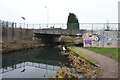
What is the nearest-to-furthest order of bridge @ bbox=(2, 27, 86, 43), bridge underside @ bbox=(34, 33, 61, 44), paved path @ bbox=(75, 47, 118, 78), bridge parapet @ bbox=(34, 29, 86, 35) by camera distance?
paved path @ bbox=(75, 47, 118, 78) < bridge parapet @ bbox=(34, 29, 86, 35) < bridge @ bbox=(2, 27, 86, 43) < bridge underside @ bbox=(34, 33, 61, 44)

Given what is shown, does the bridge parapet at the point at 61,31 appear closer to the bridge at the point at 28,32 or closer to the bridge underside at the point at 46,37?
the bridge at the point at 28,32

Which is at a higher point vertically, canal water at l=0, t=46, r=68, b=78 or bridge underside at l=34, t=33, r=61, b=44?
bridge underside at l=34, t=33, r=61, b=44

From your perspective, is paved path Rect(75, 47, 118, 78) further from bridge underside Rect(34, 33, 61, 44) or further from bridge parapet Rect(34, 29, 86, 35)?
bridge underside Rect(34, 33, 61, 44)

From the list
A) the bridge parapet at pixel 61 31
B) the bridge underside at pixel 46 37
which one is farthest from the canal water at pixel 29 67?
the bridge underside at pixel 46 37

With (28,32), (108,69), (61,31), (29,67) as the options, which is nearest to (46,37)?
(28,32)

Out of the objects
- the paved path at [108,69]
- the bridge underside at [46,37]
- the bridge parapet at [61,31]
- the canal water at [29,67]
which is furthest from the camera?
the bridge underside at [46,37]

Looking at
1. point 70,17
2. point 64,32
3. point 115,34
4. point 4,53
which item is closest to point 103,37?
point 115,34

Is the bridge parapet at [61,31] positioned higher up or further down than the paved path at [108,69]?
higher up

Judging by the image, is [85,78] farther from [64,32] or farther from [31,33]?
[31,33]

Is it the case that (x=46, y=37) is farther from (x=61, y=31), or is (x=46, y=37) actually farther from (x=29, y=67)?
(x=29, y=67)

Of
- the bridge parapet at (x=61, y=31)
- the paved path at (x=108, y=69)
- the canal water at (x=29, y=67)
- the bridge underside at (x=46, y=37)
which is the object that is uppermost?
the bridge parapet at (x=61, y=31)

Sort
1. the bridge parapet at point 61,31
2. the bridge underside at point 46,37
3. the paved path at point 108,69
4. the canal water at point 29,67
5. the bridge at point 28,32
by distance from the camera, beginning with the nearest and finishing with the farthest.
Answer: the paved path at point 108,69, the canal water at point 29,67, the bridge parapet at point 61,31, the bridge at point 28,32, the bridge underside at point 46,37

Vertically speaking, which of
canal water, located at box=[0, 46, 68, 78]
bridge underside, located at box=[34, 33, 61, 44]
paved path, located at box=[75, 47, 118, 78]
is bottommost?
canal water, located at box=[0, 46, 68, 78]

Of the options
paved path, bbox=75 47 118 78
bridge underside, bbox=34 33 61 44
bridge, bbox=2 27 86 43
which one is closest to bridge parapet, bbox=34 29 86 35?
bridge, bbox=2 27 86 43
